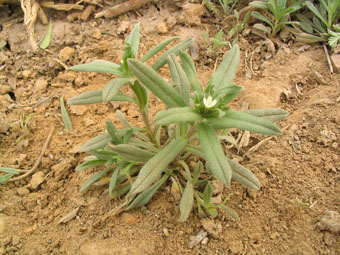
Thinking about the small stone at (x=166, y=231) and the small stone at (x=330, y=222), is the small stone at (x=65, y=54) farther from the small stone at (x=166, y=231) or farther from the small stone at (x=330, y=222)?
the small stone at (x=330, y=222)

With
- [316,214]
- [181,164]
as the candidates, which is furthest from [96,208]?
[316,214]

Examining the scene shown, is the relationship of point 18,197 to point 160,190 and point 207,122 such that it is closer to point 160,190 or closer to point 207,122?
point 160,190

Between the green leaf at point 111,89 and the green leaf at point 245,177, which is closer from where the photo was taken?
the green leaf at point 111,89

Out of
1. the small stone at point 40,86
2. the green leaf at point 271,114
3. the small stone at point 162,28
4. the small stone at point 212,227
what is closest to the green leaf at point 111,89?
the green leaf at point 271,114

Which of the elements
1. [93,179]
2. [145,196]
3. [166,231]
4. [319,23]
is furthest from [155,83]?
[319,23]

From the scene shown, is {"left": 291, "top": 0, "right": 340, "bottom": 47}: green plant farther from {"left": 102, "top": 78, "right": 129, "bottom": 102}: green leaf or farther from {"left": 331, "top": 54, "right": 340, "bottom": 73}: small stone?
{"left": 102, "top": 78, "right": 129, "bottom": 102}: green leaf
